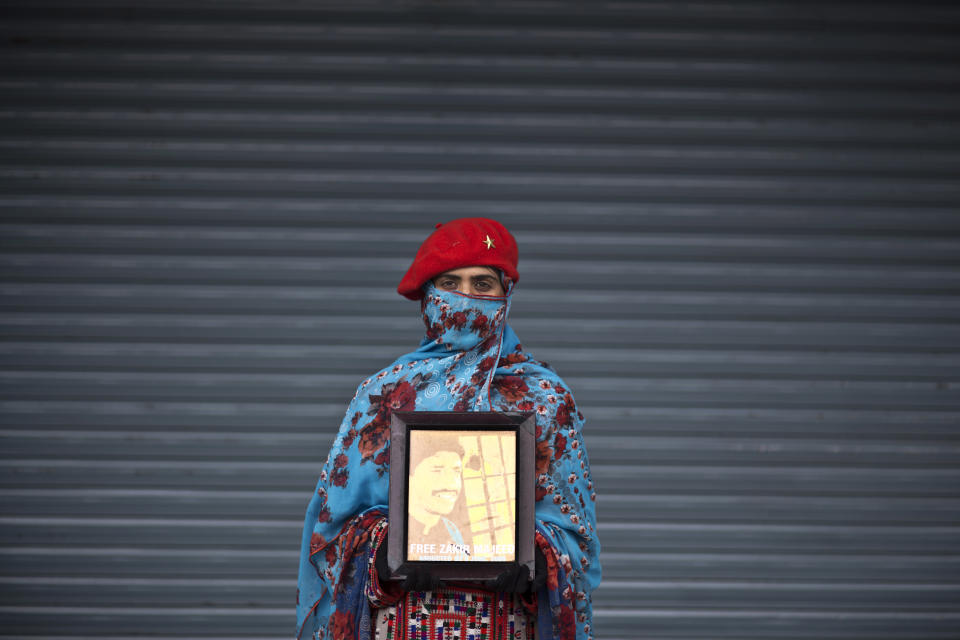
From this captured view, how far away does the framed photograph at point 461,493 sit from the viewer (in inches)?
71.4

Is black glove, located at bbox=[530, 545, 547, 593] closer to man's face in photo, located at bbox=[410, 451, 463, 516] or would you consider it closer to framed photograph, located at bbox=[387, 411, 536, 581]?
framed photograph, located at bbox=[387, 411, 536, 581]

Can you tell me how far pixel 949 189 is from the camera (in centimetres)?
424

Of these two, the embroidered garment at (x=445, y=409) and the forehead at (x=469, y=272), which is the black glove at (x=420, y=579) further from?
the forehead at (x=469, y=272)

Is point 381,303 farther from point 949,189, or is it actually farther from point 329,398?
point 949,189

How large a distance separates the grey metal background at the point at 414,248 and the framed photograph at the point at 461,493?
2323 millimetres

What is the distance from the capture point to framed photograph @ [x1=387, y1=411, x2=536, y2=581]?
181 cm

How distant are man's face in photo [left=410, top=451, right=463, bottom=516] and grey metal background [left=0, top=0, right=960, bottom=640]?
234 centimetres

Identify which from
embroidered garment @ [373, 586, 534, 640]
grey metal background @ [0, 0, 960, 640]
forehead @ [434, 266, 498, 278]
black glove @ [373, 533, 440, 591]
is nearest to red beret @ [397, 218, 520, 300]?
forehead @ [434, 266, 498, 278]

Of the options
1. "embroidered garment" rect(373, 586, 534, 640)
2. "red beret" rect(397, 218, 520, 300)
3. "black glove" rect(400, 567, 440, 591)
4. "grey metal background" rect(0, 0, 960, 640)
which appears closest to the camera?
"black glove" rect(400, 567, 440, 591)

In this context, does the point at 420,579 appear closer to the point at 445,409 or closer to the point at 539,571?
the point at 539,571

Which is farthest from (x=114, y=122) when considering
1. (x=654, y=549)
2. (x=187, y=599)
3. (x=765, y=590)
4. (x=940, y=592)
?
(x=940, y=592)

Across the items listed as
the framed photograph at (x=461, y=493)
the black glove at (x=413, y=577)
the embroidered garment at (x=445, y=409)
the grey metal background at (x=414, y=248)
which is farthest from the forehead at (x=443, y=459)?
the grey metal background at (x=414, y=248)

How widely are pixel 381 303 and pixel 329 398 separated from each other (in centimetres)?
54

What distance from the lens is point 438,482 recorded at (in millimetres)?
1848
